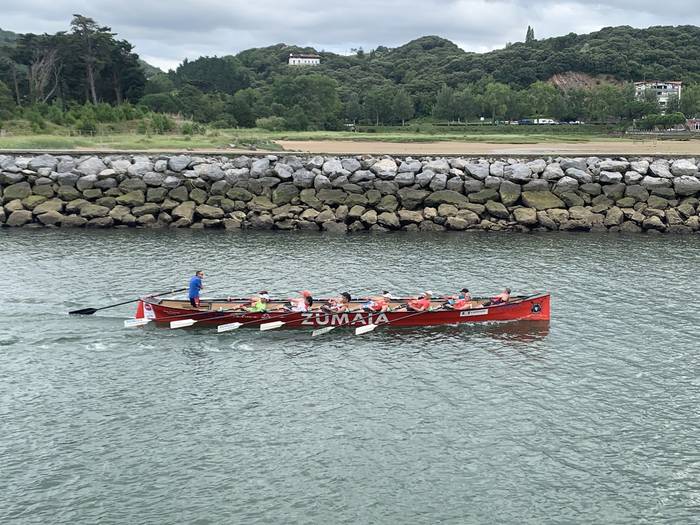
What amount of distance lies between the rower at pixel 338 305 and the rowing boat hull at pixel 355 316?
21 cm

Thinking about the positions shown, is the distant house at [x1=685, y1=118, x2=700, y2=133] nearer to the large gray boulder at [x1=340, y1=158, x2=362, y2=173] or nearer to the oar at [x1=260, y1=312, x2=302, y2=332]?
the large gray boulder at [x1=340, y1=158, x2=362, y2=173]

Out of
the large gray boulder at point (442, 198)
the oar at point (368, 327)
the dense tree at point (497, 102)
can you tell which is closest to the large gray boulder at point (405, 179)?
the large gray boulder at point (442, 198)

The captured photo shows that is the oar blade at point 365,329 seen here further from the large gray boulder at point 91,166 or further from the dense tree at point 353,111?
the dense tree at point 353,111

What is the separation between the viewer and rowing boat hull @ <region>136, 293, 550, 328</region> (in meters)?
30.9

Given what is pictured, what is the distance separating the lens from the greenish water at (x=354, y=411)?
61.3ft

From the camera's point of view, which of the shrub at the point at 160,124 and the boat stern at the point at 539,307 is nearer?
the boat stern at the point at 539,307

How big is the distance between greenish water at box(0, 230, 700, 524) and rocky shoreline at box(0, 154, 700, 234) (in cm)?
1269

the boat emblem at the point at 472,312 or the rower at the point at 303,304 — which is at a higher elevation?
the rower at the point at 303,304

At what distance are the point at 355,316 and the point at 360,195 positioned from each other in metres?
22.8

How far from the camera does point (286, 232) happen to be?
51031 mm

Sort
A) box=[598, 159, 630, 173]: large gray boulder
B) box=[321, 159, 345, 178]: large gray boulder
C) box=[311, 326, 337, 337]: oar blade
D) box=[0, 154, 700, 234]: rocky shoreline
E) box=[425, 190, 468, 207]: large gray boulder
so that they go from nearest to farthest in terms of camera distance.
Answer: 1. box=[311, 326, 337, 337]: oar blade
2. box=[0, 154, 700, 234]: rocky shoreline
3. box=[425, 190, 468, 207]: large gray boulder
4. box=[598, 159, 630, 173]: large gray boulder
5. box=[321, 159, 345, 178]: large gray boulder

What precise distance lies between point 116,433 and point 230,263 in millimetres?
20433

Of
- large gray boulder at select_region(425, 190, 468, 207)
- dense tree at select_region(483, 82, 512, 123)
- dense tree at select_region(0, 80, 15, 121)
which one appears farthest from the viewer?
dense tree at select_region(483, 82, 512, 123)

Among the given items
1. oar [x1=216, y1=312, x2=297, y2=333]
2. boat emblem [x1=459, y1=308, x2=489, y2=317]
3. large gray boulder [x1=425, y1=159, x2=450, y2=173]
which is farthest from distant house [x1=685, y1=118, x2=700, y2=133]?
oar [x1=216, y1=312, x2=297, y2=333]
